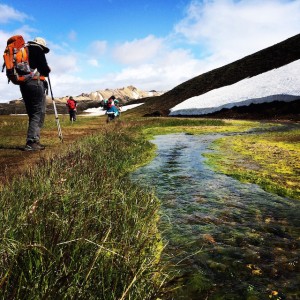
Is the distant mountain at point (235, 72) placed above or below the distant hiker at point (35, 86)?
above

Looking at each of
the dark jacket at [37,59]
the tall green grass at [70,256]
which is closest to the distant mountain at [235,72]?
the dark jacket at [37,59]

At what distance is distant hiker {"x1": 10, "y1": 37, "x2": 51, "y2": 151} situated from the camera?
10.1 meters

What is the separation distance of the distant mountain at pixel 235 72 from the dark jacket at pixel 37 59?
42.4 m

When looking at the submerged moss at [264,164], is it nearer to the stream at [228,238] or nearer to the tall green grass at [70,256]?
the stream at [228,238]

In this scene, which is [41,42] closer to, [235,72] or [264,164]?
[264,164]

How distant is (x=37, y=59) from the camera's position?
1017cm

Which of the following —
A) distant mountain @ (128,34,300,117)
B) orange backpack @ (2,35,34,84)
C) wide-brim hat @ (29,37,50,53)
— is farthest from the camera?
distant mountain @ (128,34,300,117)

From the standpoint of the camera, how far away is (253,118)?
35.2 metres

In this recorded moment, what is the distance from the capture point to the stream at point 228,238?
3248mm

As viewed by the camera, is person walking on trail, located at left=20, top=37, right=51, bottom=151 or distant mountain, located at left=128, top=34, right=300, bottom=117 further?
distant mountain, located at left=128, top=34, right=300, bottom=117

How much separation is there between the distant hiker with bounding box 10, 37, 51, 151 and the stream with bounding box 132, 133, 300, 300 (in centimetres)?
480

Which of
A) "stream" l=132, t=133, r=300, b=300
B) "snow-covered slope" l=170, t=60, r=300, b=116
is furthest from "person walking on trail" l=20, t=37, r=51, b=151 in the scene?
"snow-covered slope" l=170, t=60, r=300, b=116

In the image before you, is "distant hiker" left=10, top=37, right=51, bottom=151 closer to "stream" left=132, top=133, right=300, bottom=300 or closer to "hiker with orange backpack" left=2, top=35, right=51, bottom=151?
"hiker with orange backpack" left=2, top=35, right=51, bottom=151

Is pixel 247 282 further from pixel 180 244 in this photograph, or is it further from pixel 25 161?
pixel 25 161
